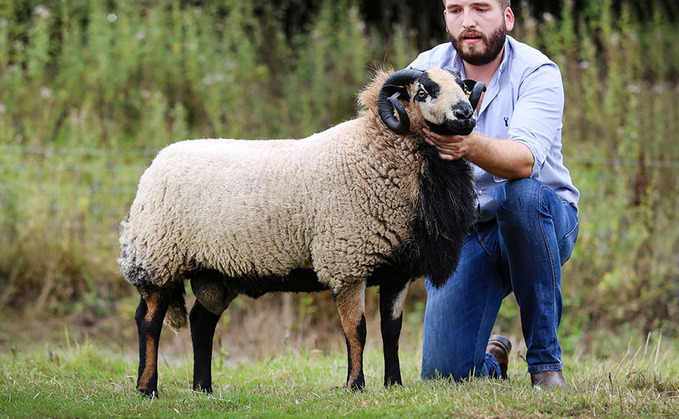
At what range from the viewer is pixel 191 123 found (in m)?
10.6

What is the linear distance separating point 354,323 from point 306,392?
1.77 feet

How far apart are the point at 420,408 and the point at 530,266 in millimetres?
1210

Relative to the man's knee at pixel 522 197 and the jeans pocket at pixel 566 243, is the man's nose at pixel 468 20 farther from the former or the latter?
the jeans pocket at pixel 566 243

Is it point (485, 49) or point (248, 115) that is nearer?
point (485, 49)

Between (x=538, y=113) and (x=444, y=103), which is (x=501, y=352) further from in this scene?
(x=444, y=103)

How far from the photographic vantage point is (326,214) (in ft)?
13.6

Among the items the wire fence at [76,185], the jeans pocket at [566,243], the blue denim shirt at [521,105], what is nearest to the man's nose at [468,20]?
the blue denim shirt at [521,105]

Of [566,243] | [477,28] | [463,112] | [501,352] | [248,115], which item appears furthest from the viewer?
[248,115]

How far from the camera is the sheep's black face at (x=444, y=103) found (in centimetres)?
390

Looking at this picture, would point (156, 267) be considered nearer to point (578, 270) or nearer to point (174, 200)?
point (174, 200)

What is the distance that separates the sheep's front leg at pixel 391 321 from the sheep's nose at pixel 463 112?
3.47ft

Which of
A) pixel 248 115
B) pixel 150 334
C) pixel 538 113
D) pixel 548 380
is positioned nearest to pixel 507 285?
pixel 548 380

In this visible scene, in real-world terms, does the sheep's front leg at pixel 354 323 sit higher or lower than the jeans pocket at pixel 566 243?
lower

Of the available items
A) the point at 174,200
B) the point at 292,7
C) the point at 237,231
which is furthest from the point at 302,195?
the point at 292,7
